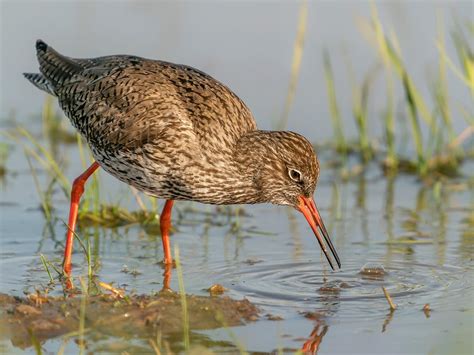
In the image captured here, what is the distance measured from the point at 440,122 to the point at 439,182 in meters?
1.17

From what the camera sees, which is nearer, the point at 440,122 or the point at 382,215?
the point at 382,215

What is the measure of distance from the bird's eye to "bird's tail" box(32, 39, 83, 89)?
242 centimetres

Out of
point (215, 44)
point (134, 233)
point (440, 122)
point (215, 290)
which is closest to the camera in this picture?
point (215, 290)

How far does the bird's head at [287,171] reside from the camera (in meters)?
7.93

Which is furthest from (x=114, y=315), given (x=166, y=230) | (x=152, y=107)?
(x=166, y=230)

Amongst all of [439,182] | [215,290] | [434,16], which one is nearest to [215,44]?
[434,16]

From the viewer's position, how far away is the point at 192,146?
8023 mm

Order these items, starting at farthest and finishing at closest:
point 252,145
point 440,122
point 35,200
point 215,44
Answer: point 215,44 → point 440,122 → point 35,200 → point 252,145

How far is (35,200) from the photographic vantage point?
1030 centimetres

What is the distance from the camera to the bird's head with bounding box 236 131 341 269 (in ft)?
26.0

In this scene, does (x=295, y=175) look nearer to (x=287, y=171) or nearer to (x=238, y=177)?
(x=287, y=171)

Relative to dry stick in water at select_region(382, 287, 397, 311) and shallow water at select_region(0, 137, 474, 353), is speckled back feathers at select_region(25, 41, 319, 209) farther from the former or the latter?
dry stick in water at select_region(382, 287, 397, 311)

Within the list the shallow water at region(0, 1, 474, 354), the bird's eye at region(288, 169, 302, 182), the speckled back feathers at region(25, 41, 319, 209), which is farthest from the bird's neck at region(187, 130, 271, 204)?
the shallow water at region(0, 1, 474, 354)

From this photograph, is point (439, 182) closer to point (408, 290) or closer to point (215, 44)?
point (408, 290)
